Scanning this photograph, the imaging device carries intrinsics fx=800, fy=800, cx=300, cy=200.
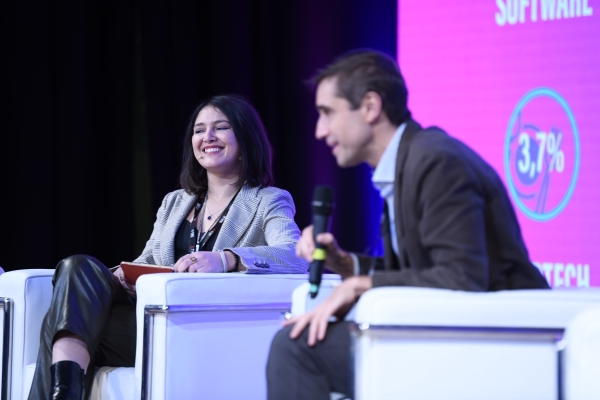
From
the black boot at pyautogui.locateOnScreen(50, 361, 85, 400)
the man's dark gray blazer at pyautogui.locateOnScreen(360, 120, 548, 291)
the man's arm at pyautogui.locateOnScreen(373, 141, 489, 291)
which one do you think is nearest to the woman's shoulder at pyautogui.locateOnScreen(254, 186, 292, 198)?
the black boot at pyautogui.locateOnScreen(50, 361, 85, 400)

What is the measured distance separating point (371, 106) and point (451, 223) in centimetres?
38

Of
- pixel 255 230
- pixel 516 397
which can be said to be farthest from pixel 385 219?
pixel 255 230

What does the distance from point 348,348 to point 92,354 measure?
1.17 m

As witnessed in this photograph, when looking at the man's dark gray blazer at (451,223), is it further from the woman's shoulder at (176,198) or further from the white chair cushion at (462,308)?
the woman's shoulder at (176,198)

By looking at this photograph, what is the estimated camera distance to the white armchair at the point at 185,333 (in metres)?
2.42

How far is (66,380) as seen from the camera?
2.42m

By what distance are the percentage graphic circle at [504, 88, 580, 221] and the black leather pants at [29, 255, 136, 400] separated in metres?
1.83

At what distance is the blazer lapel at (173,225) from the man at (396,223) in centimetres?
129

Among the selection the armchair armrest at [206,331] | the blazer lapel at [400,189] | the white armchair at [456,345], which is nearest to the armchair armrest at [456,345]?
the white armchair at [456,345]

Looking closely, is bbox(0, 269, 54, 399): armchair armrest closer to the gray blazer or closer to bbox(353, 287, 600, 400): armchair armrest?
the gray blazer

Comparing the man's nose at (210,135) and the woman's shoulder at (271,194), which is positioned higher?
the man's nose at (210,135)

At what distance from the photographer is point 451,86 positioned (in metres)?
4.00

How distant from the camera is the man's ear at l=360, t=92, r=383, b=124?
1880 mm

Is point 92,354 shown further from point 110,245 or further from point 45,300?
point 110,245
